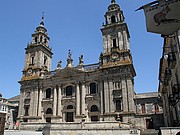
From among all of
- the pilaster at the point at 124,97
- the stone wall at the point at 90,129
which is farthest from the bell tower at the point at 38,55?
the pilaster at the point at 124,97

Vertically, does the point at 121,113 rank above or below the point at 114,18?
below

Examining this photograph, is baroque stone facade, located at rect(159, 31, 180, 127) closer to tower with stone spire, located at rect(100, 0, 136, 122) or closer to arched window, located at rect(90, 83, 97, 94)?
tower with stone spire, located at rect(100, 0, 136, 122)

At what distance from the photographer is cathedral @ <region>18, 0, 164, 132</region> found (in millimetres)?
31812

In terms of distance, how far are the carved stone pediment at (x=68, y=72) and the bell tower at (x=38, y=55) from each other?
527 centimetres

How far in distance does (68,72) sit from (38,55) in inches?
371

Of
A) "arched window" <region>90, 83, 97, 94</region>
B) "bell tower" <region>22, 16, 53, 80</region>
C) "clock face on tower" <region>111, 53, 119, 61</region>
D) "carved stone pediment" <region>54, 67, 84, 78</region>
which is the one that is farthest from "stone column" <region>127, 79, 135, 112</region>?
"bell tower" <region>22, 16, 53, 80</region>

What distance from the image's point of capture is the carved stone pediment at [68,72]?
3662 cm

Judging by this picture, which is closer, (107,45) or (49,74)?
(107,45)

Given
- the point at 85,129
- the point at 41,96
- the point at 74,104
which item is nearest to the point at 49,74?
the point at 41,96

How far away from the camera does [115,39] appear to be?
3706 cm

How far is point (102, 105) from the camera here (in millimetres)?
32500

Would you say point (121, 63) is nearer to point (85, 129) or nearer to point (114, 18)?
point (114, 18)

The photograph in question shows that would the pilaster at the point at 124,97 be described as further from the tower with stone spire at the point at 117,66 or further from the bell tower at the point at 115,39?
the bell tower at the point at 115,39

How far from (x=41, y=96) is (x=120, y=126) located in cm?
2018
